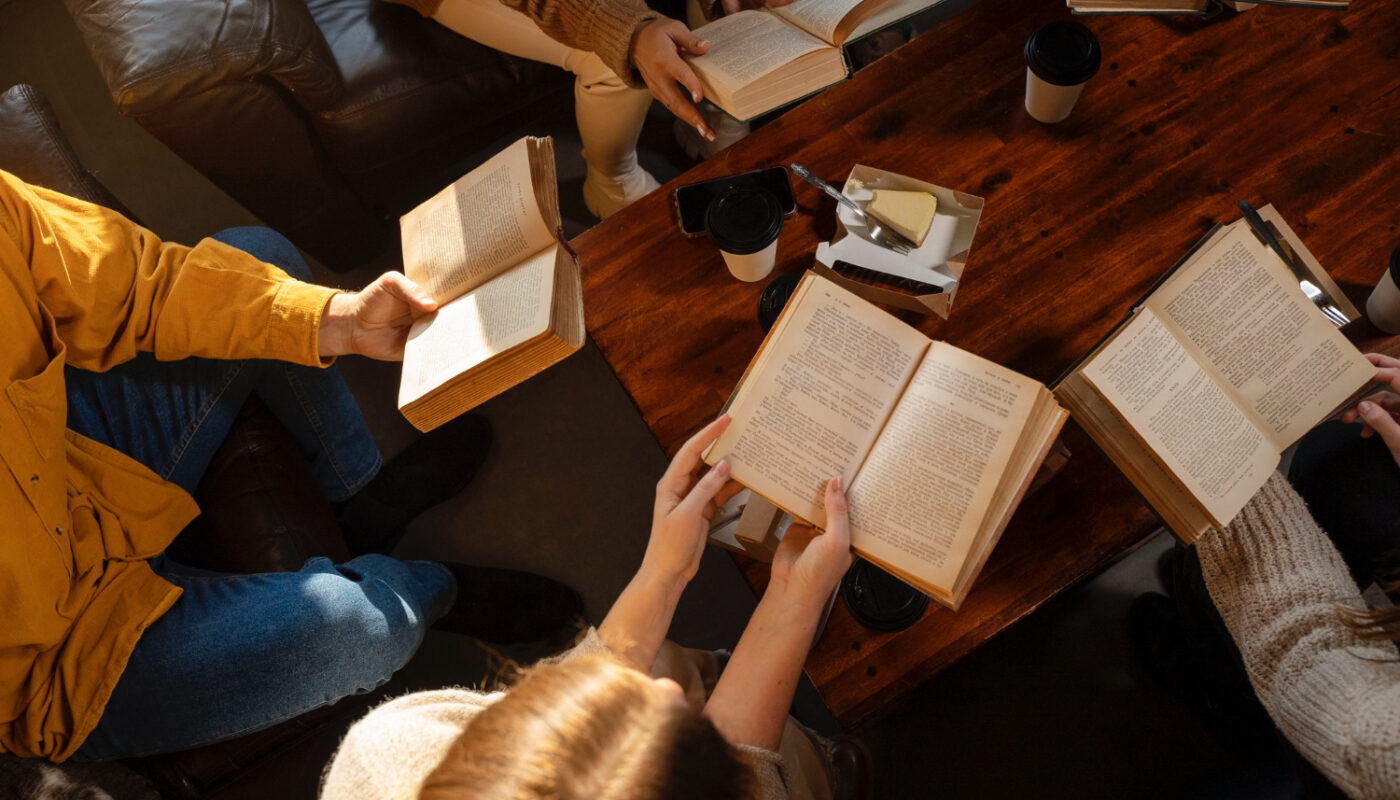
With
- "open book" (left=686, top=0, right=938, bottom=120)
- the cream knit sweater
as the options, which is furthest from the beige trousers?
the cream knit sweater

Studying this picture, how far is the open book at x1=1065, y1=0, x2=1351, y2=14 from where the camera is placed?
3.99ft

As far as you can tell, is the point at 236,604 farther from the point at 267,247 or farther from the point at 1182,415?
the point at 1182,415

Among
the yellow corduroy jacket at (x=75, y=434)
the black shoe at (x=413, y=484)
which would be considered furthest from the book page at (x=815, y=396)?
the black shoe at (x=413, y=484)

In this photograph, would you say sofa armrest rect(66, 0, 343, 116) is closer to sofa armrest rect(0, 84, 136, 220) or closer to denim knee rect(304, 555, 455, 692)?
sofa armrest rect(0, 84, 136, 220)

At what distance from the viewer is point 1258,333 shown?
0.97 metres

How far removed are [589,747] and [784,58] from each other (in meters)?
0.96

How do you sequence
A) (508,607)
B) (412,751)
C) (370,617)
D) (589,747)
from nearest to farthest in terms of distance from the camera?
(589,747), (412,751), (370,617), (508,607)

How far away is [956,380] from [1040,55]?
1.80 ft

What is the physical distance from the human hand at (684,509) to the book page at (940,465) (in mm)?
170

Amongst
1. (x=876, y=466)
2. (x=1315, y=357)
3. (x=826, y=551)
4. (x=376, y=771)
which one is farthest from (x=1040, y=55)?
(x=376, y=771)

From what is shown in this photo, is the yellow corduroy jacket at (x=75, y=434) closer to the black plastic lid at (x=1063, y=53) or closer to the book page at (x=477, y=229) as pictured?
the book page at (x=477, y=229)

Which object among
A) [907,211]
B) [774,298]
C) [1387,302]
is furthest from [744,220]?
[1387,302]

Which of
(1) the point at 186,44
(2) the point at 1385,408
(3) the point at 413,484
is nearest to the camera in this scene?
(2) the point at 1385,408

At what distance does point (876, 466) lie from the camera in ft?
3.13
